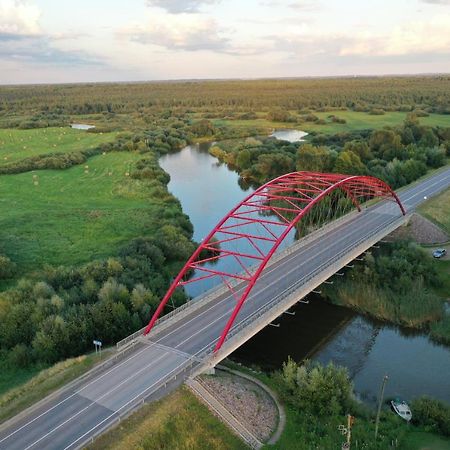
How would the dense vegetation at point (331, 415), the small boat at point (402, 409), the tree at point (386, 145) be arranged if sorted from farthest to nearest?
1. the tree at point (386, 145)
2. the small boat at point (402, 409)
3. the dense vegetation at point (331, 415)

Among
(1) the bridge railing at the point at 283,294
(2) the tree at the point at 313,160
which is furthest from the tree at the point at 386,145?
(1) the bridge railing at the point at 283,294

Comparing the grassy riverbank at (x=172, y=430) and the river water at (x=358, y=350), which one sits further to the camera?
the river water at (x=358, y=350)

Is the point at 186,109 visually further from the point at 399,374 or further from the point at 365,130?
the point at 399,374

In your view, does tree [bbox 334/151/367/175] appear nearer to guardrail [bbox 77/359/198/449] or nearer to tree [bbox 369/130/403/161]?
tree [bbox 369/130/403/161]

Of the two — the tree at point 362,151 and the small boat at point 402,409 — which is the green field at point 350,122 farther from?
the small boat at point 402,409

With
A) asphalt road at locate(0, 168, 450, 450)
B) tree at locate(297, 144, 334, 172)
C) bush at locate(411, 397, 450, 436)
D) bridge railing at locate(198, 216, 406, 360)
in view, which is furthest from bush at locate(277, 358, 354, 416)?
tree at locate(297, 144, 334, 172)

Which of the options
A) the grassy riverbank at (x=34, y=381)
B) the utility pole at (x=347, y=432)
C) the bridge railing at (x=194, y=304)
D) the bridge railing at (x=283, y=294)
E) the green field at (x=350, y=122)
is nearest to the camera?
the utility pole at (x=347, y=432)
